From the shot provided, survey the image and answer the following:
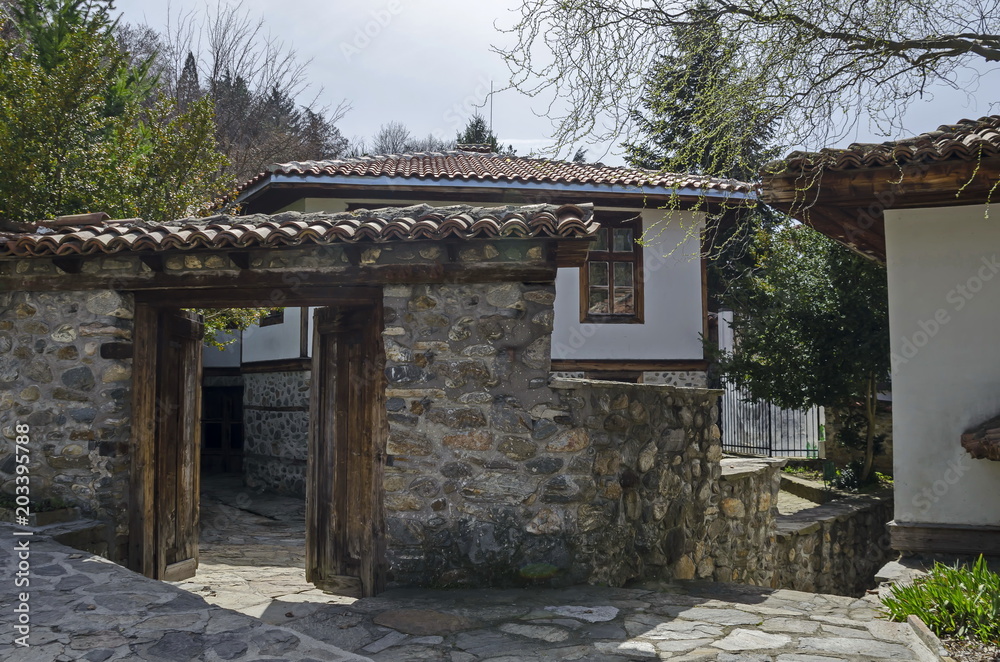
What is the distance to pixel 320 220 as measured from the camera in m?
5.20

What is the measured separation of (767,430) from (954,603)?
1028 centimetres

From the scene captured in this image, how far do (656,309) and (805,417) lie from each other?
13.6ft

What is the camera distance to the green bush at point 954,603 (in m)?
3.69

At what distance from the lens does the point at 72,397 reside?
5645 millimetres

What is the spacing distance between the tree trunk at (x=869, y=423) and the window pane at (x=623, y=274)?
139 inches

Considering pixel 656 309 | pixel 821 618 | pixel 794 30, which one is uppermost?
pixel 794 30

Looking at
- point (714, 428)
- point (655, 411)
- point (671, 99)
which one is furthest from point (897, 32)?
point (714, 428)

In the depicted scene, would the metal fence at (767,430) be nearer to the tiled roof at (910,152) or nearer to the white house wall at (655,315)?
the white house wall at (655,315)

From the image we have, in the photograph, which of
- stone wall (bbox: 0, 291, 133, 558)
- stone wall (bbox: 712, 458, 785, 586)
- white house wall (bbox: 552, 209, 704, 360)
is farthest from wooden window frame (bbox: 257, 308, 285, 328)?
stone wall (bbox: 712, 458, 785, 586)

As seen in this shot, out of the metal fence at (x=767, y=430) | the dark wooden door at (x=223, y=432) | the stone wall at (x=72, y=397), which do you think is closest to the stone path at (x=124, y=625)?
the stone wall at (x=72, y=397)

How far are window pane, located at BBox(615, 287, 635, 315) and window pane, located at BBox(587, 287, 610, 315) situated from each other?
156 mm

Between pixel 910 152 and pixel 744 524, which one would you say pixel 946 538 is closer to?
pixel 744 524

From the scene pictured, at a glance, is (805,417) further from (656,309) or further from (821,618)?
(821,618)

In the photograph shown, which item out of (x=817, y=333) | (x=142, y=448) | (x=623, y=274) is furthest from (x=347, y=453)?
(x=817, y=333)
